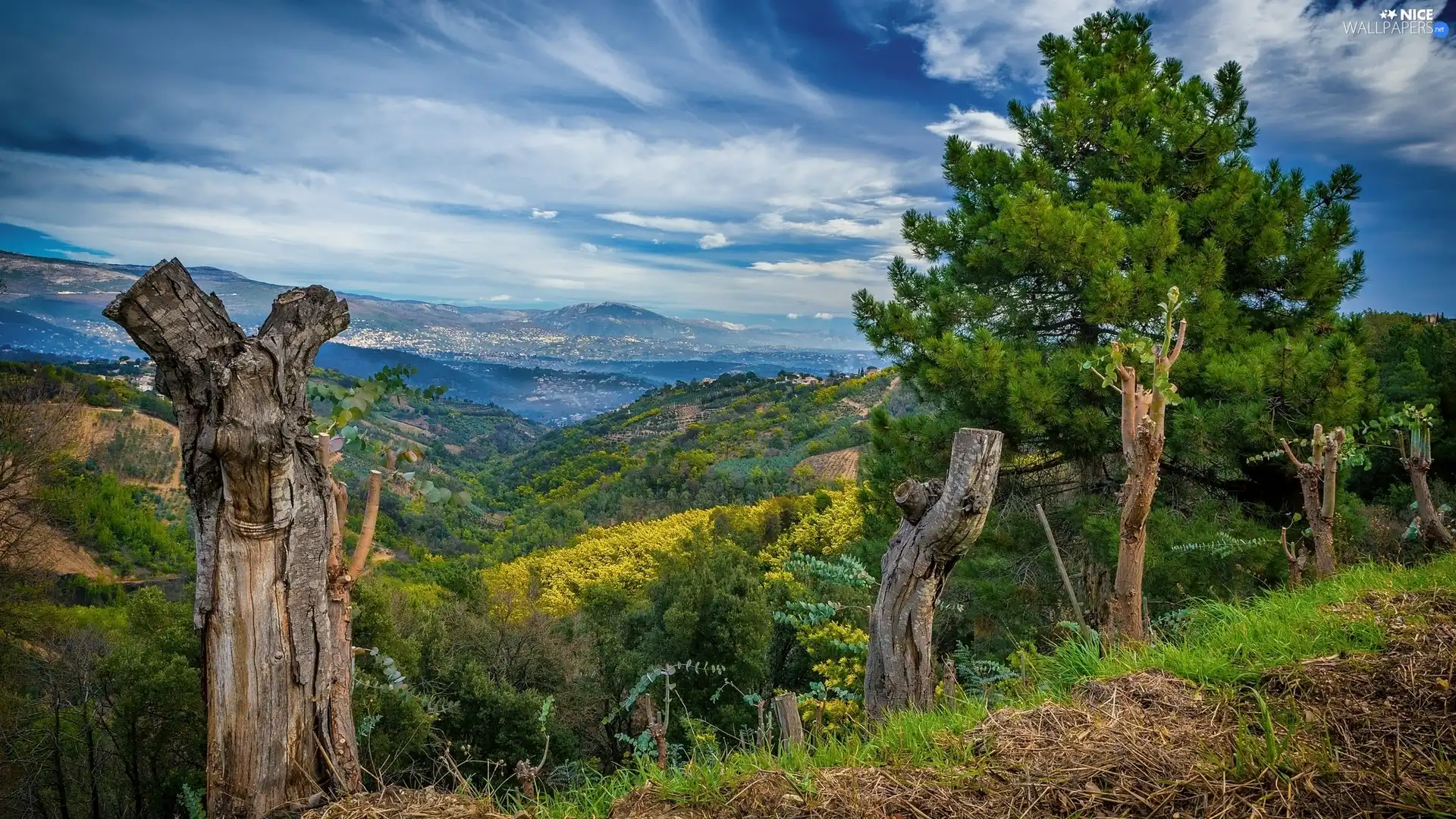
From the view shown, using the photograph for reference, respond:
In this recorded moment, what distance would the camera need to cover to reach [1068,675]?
10.3ft

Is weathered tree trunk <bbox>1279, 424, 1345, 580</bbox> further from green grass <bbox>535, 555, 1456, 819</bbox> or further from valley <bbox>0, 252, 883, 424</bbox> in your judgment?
valley <bbox>0, 252, 883, 424</bbox>

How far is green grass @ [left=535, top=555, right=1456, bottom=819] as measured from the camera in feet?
7.66

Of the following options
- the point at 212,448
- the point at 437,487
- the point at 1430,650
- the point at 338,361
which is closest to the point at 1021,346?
the point at 1430,650

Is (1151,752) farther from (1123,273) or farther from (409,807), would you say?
(1123,273)

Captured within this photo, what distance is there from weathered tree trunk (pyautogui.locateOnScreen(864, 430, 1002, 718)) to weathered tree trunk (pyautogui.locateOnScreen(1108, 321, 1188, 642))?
0.58 metres

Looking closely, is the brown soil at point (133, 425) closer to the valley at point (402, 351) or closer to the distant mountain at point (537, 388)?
the valley at point (402, 351)

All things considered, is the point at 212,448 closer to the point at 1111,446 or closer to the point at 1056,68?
the point at 1111,446

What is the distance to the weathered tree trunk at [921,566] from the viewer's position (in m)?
3.35

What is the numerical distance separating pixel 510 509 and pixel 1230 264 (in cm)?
6155

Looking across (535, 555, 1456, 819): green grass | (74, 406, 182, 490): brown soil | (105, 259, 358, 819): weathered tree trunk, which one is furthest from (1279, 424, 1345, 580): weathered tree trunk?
(74, 406, 182, 490): brown soil

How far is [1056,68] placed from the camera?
8547 mm

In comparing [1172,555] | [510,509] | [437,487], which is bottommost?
[510,509]

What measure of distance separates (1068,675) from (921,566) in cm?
79

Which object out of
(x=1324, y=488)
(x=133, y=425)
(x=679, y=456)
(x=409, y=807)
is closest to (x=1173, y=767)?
(x=409, y=807)
